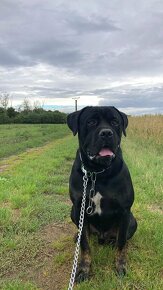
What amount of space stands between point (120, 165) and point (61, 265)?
117 cm

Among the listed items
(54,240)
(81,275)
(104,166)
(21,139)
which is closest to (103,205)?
(104,166)

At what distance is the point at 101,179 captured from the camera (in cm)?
352

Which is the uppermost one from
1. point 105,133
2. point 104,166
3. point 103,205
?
point 105,133

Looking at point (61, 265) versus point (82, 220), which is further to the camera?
point (61, 265)

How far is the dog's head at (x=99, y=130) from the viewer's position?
335 centimetres

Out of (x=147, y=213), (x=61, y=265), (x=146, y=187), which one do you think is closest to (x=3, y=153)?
(x=146, y=187)

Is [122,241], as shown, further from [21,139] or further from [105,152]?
[21,139]

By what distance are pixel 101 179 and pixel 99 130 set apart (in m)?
0.47

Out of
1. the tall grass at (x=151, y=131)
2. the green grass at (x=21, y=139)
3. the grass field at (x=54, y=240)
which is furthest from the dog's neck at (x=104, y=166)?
the tall grass at (x=151, y=131)

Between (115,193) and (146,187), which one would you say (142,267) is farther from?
(146,187)

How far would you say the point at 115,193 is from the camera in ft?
11.4

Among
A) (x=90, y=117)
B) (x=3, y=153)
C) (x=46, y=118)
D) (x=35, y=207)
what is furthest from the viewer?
(x=46, y=118)

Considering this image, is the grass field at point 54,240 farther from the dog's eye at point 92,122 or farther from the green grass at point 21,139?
the green grass at point 21,139

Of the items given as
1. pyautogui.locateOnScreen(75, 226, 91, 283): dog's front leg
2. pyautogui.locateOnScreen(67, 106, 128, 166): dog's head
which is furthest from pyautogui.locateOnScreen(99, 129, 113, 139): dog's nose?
pyautogui.locateOnScreen(75, 226, 91, 283): dog's front leg
